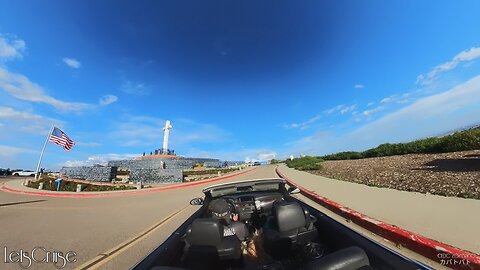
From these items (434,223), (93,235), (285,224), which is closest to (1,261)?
(93,235)

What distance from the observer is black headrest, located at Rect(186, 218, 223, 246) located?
2.47m

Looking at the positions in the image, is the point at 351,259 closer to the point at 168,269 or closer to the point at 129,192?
the point at 168,269

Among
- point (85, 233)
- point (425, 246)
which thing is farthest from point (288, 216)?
point (85, 233)

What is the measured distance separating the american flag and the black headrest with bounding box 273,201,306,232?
3040 cm

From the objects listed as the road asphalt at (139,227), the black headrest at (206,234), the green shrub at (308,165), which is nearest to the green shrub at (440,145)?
the green shrub at (308,165)

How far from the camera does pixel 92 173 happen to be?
30.4 m

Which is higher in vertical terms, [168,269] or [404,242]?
[168,269]

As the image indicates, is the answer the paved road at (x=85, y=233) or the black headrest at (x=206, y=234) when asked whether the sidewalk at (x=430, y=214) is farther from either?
the paved road at (x=85, y=233)

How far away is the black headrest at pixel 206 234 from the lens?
2.47m

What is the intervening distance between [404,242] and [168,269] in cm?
432

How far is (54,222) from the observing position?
29.5 ft

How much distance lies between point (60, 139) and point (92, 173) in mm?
5571

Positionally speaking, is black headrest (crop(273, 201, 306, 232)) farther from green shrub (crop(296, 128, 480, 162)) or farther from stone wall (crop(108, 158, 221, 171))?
stone wall (crop(108, 158, 221, 171))

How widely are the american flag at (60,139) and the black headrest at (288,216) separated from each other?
3040 centimetres
